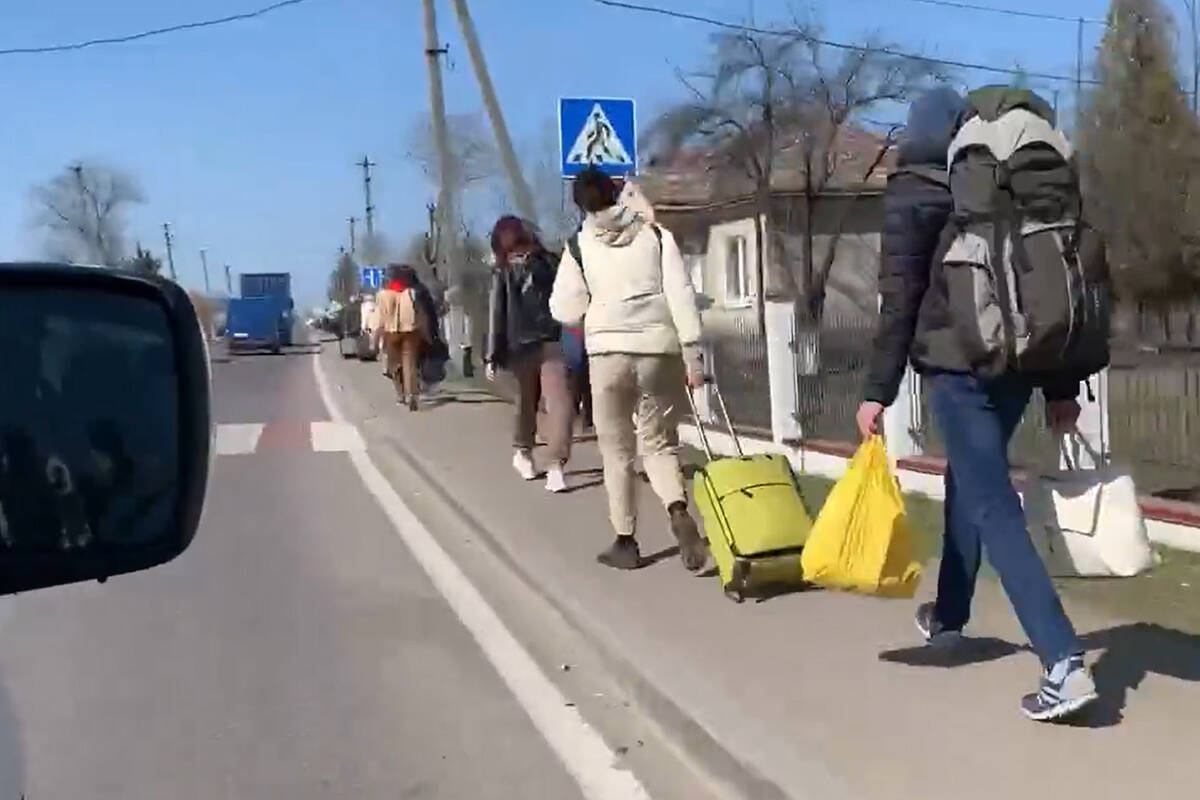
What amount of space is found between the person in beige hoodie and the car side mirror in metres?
5.03

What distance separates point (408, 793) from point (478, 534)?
4.52 metres

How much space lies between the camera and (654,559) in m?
7.61

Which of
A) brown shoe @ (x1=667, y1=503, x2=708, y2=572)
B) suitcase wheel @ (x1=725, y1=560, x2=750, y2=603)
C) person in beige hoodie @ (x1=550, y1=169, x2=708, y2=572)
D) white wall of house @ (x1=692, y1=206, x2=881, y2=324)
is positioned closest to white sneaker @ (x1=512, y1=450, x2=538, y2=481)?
person in beige hoodie @ (x1=550, y1=169, x2=708, y2=572)

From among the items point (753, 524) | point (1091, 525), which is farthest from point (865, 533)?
point (753, 524)

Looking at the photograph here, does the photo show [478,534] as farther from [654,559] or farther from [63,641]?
[63,641]

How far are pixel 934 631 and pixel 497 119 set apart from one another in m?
16.5

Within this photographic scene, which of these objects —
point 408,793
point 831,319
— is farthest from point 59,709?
point 831,319

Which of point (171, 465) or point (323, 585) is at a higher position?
point (171, 465)

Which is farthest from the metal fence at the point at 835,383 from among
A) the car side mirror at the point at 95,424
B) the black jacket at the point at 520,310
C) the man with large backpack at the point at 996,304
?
the car side mirror at the point at 95,424

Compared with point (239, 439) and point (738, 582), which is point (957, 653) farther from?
point (239, 439)

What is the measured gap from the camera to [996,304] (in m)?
4.32

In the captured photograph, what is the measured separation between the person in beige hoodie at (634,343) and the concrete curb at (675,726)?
75 cm

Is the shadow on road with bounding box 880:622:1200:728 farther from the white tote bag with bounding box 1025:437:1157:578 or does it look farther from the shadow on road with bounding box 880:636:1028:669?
the white tote bag with bounding box 1025:437:1157:578

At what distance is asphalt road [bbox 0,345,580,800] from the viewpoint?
4.70 metres
